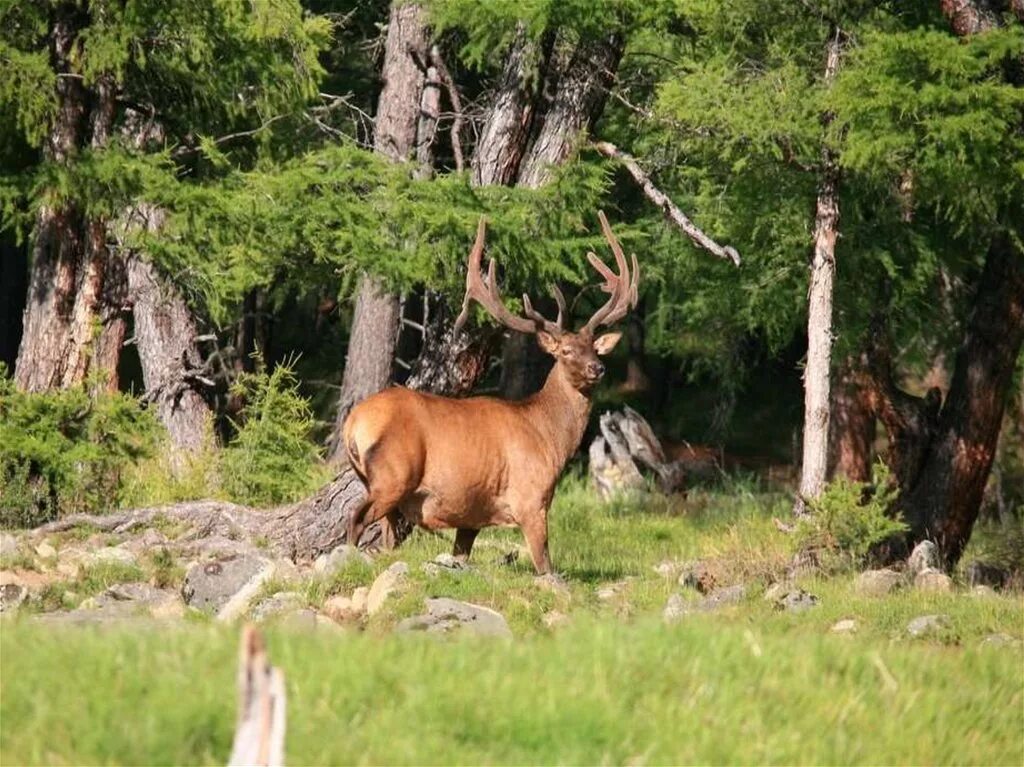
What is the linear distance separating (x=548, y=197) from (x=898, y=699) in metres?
7.90

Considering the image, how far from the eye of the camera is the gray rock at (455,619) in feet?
34.4

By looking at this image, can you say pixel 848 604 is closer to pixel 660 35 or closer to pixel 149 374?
pixel 660 35

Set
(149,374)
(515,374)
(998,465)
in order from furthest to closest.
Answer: (515,374) → (998,465) → (149,374)

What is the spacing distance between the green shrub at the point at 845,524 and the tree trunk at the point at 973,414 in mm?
2764

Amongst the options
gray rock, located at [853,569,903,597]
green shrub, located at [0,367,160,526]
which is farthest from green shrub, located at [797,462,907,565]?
green shrub, located at [0,367,160,526]

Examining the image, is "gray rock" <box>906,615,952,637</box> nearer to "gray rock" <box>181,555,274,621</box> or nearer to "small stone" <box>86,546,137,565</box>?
"gray rock" <box>181,555,274,621</box>

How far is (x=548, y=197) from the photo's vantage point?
15398 millimetres

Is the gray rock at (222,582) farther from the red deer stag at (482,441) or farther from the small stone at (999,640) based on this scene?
the small stone at (999,640)

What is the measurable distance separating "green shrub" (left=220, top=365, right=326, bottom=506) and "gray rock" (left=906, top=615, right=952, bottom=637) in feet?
23.3

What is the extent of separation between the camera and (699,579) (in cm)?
1378

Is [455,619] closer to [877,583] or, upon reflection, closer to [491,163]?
[877,583]

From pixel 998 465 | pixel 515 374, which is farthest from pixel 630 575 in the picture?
pixel 515 374

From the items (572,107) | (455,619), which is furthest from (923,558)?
(455,619)

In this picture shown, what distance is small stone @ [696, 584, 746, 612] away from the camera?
1234 cm
